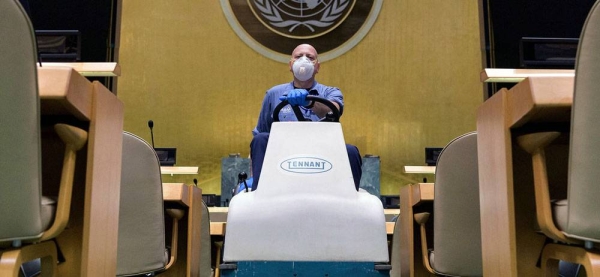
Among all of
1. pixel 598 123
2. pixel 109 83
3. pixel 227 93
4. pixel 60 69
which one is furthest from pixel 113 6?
pixel 598 123

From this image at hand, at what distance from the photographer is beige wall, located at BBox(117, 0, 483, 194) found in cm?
641

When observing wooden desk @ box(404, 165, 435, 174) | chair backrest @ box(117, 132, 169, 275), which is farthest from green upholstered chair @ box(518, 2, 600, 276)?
wooden desk @ box(404, 165, 435, 174)

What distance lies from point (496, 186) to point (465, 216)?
53cm

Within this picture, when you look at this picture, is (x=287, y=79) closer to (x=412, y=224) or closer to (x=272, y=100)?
(x=272, y=100)

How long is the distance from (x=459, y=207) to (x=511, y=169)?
609 mm

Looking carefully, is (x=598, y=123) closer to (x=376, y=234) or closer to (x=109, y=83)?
(x=376, y=234)

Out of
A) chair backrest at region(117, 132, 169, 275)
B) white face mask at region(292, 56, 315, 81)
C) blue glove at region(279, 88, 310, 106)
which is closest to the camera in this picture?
chair backrest at region(117, 132, 169, 275)

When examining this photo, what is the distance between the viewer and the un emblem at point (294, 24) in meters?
6.45

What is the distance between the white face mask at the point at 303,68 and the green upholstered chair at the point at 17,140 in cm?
211

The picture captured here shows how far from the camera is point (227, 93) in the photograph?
646 cm

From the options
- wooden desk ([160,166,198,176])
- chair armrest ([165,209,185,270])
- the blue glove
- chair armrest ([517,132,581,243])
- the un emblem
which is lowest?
chair armrest ([165,209,185,270])

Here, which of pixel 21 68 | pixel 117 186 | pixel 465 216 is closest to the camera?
pixel 21 68

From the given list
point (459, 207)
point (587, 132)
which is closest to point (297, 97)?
point (459, 207)

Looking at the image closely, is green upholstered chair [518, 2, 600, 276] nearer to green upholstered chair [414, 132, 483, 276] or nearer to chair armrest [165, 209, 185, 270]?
green upholstered chair [414, 132, 483, 276]
